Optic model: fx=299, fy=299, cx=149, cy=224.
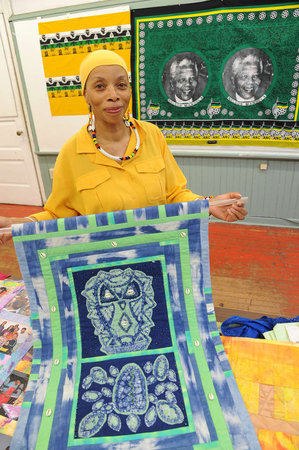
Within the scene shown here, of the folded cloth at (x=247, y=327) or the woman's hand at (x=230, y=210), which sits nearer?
the woman's hand at (x=230, y=210)

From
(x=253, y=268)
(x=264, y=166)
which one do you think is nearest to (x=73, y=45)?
(x=264, y=166)

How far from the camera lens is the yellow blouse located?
1.13 m

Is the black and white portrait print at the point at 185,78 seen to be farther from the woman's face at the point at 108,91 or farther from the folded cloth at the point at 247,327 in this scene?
the folded cloth at the point at 247,327

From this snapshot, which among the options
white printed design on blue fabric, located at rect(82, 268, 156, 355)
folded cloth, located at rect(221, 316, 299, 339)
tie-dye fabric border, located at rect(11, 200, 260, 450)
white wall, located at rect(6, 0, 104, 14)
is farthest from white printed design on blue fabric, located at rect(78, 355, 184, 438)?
white wall, located at rect(6, 0, 104, 14)

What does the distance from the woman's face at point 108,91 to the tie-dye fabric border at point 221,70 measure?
2.17m

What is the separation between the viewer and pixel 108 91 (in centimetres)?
104

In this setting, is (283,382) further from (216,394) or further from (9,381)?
(9,381)

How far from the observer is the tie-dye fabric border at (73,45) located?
9.78ft

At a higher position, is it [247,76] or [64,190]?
[247,76]

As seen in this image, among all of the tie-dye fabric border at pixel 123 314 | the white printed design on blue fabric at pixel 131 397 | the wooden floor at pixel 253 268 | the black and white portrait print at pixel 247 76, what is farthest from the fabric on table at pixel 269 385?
the black and white portrait print at pixel 247 76

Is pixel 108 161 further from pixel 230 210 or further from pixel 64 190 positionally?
pixel 230 210

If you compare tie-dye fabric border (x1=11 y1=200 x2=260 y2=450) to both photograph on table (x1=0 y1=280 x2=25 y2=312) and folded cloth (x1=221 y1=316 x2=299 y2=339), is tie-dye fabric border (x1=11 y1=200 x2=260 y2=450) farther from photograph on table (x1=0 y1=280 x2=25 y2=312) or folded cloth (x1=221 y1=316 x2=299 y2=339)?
photograph on table (x1=0 y1=280 x2=25 y2=312)

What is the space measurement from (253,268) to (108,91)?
213cm

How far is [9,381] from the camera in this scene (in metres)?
1.02
